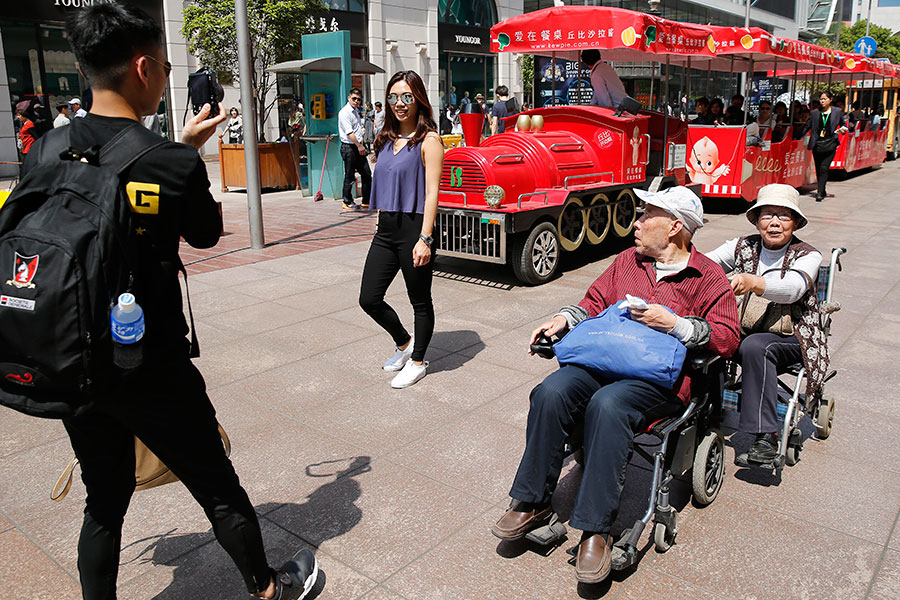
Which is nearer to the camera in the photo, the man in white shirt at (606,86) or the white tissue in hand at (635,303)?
the white tissue in hand at (635,303)

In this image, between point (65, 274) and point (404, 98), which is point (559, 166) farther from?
point (65, 274)

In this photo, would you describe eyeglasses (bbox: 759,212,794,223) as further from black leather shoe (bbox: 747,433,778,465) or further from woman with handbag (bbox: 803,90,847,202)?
woman with handbag (bbox: 803,90,847,202)

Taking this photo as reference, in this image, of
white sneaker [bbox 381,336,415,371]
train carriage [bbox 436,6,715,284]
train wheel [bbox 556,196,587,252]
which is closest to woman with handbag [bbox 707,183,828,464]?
white sneaker [bbox 381,336,415,371]

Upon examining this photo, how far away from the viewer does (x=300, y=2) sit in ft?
55.2

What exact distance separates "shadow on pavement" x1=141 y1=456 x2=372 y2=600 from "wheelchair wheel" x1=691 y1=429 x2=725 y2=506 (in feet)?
4.98

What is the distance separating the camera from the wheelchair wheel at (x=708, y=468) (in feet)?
11.0

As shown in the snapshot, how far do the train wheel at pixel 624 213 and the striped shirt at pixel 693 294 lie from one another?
608cm

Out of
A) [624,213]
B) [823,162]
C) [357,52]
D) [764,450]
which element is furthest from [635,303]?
[357,52]

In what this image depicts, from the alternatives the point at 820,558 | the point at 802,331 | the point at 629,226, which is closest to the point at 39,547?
the point at 820,558

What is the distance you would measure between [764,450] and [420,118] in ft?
9.22

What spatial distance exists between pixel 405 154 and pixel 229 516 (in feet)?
9.67

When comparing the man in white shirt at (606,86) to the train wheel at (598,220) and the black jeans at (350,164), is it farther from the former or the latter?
the black jeans at (350,164)

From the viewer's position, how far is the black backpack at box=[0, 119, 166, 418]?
1.88 meters

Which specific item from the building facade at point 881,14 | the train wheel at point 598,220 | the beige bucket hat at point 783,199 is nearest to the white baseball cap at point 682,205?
the beige bucket hat at point 783,199
